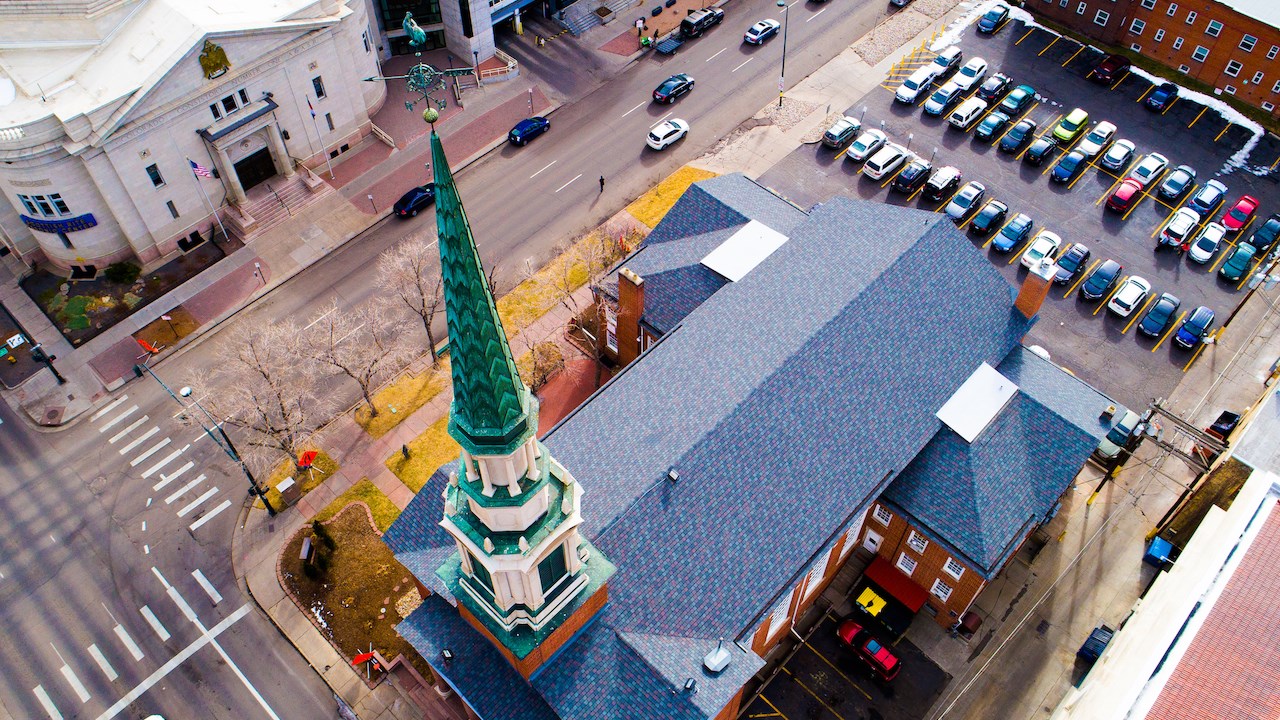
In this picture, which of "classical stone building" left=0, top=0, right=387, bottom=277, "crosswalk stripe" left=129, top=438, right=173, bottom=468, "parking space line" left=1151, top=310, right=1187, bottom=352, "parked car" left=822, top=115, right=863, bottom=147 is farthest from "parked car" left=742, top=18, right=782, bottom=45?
"crosswalk stripe" left=129, top=438, right=173, bottom=468

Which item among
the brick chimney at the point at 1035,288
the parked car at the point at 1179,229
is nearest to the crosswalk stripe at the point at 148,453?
the brick chimney at the point at 1035,288

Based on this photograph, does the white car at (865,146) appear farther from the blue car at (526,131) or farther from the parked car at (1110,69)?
the blue car at (526,131)

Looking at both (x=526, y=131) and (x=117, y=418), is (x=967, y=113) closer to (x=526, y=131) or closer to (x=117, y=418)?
(x=526, y=131)

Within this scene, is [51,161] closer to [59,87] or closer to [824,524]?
[59,87]

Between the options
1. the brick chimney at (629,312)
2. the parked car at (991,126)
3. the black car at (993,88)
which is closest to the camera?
the brick chimney at (629,312)

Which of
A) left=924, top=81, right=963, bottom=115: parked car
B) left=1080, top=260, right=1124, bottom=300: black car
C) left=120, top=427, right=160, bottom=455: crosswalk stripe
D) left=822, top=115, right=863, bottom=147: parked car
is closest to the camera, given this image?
left=120, top=427, right=160, bottom=455: crosswalk stripe

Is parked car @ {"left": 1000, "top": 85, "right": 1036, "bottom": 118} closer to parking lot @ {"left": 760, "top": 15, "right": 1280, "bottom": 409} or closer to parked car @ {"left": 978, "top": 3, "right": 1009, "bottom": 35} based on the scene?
parking lot @ {"left": 760, "top": 15, "right": 1280, "bottom": 409}

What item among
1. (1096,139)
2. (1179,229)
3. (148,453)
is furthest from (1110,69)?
(148,453)

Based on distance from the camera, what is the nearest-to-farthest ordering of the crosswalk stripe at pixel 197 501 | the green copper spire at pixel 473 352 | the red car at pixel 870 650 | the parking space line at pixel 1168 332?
1. the green copper spire at pixel 473 352
2. the red car at pixel 870 650
3. the crosswalk stripe at pixel 197 501
4. the parking space line at pixel 1168 332
